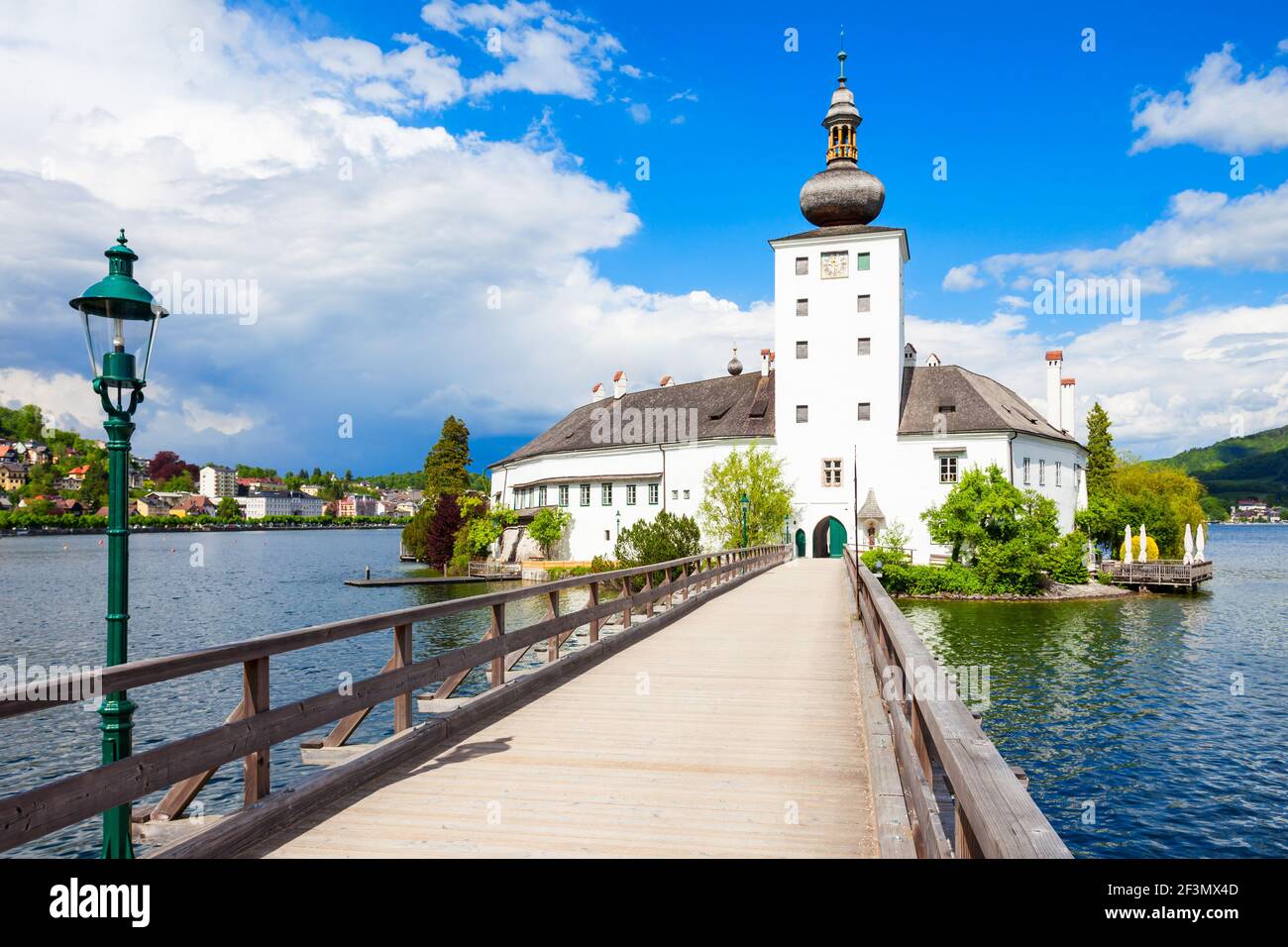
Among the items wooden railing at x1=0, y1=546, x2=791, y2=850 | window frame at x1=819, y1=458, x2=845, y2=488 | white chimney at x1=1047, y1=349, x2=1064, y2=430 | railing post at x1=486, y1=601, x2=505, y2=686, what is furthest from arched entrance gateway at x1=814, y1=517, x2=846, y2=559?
wooden railing at x1=0, y1=546, x2=791, y2=850

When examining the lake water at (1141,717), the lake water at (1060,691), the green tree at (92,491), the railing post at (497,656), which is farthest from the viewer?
the green tree at (92,491)

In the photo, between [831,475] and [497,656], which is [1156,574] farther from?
[497,656]

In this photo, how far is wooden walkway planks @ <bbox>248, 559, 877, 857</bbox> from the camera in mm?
4801

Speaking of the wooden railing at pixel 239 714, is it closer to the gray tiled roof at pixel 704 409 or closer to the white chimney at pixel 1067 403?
the gray tiled roof at pixel 704 409

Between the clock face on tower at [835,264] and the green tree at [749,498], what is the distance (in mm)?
10679

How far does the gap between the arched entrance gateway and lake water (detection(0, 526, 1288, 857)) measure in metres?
6.56

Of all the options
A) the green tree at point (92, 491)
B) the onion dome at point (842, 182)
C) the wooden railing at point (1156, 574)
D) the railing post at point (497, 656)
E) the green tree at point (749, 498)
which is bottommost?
the wooden railing at point (1156, 574)

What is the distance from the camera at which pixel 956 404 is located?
51469 millimetres

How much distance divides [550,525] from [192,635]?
2619 cm

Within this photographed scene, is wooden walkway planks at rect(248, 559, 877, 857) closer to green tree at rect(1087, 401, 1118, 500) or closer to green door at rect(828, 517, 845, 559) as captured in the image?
green door at rect(828, 517, 845, 559)

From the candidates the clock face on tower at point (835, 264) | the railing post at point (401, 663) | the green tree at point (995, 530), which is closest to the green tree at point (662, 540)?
the green tree at point (995, 530)

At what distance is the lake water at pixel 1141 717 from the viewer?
1477 centimetres
